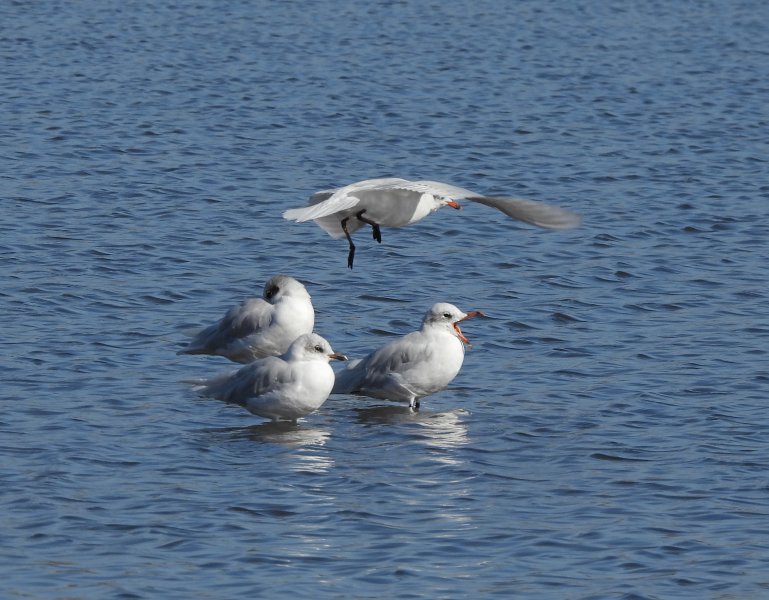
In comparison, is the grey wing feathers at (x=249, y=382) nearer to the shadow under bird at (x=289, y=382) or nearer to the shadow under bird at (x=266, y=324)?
the shadow under bird at (x=289, y=382)

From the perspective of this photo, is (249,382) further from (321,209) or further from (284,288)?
(321,209)

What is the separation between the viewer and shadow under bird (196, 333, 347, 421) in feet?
43.0

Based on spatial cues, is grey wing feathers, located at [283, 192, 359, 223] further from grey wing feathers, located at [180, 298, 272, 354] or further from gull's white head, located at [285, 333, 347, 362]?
grey wing feathers, located at [180, 298, 272, 354]

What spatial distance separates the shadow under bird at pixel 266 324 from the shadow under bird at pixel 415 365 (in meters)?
0.62

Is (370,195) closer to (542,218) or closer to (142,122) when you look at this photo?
(542,218)

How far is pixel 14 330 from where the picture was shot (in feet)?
51.4

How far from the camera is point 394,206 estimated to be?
14320 millimetres

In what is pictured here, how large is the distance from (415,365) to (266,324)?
4.93 ft

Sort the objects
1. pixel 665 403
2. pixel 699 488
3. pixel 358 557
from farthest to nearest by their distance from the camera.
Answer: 1. pixel 665 403
2. pixel 699 488
3. pixel 358 557

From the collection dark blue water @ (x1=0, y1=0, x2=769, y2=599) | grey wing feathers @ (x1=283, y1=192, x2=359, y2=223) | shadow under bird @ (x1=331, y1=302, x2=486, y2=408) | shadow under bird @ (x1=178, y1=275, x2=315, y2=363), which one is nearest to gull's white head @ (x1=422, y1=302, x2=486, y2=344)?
shadow under bird @ (x1=331, y1=302, x2=486, y2=408)

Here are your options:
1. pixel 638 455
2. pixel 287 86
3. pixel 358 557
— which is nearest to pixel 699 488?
pixel 638 455

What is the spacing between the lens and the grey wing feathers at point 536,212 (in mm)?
12773

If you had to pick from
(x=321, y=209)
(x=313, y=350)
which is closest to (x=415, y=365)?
(x=313, y=350)

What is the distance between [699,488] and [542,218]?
254 centimetres
